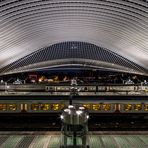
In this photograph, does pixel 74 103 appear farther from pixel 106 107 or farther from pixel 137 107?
pixel 137 107

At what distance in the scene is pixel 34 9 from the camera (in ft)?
115

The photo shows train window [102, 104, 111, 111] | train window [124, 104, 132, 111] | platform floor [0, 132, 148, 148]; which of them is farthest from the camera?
train window [124, 104, 132, 111]

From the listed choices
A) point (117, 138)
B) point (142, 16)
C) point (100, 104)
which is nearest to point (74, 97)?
point (100, 104)

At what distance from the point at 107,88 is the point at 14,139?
76.7ft

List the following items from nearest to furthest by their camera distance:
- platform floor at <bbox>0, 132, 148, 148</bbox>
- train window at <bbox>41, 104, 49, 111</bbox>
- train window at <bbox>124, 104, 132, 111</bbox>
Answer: platform floor at <bbox>0, 132, 148, 148</bbox> < train window at <bbox>41, 104, 49, 111</bbox> < train window at <bbox>124, 104, 132, 111</bbox>

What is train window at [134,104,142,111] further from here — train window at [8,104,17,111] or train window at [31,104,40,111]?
train window at [8,104,17,111]

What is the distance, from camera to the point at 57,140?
1894 cm

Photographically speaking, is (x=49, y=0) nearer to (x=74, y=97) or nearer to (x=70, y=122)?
(x=74, y=97)

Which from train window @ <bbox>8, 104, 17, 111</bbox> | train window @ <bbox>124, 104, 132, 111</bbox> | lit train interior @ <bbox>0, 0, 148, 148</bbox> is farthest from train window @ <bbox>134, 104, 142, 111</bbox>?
train window @ <bbox>8, 104, 17, 111</bbox>

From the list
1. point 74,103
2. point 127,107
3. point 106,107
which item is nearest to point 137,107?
point 127,107

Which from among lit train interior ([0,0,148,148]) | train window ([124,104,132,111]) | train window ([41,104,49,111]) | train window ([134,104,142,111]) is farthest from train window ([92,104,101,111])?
train window ([41,104,49,111])

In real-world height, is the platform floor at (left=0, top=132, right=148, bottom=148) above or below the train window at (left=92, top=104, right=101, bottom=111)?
below

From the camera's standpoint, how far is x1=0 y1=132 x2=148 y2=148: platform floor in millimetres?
17766

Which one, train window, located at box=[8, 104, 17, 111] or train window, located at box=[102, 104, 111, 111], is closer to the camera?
train window, located at box=[8, 104, 17, 111]
